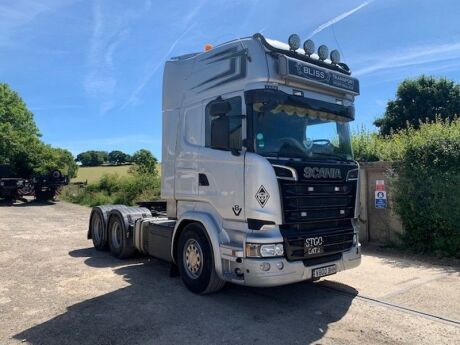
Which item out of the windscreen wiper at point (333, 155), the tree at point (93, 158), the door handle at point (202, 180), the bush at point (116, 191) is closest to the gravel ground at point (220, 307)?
the door handle at point (202, 180)

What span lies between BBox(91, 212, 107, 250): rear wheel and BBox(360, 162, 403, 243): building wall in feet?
20.4

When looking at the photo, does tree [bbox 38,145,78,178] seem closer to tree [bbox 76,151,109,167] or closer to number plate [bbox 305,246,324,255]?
tree [bbox 76,151,109,167]

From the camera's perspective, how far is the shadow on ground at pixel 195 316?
4.76 metres

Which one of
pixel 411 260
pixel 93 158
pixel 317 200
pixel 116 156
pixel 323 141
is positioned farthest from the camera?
pixel 93 158

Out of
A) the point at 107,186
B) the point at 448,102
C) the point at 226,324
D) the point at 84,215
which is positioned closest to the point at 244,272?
the point at 226,324

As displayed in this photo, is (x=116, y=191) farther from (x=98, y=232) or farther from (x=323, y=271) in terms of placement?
(x=323, y=271)

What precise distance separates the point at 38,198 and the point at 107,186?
4241 mm

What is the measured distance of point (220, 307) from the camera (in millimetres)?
5777

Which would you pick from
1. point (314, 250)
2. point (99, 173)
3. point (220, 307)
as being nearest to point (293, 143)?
point (314, 250)

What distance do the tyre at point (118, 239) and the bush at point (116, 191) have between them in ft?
35.7

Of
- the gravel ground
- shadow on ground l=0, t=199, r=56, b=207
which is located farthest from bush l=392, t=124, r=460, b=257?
shadow on ground l=0, t=199, r=56, b=207

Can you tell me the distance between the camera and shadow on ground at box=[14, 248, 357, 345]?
4762 millimetres

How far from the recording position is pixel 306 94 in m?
6.05

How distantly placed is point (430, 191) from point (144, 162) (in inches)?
827
